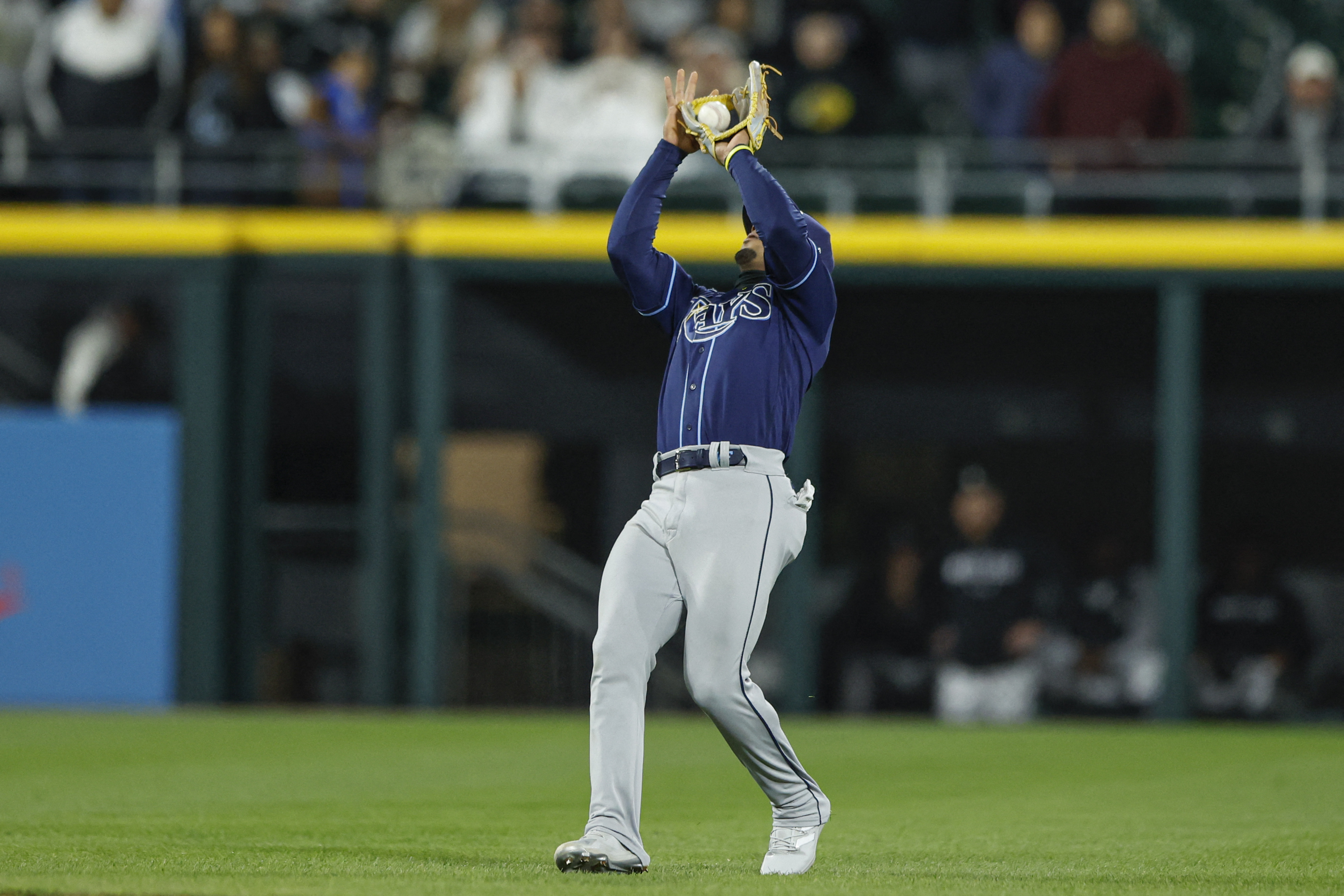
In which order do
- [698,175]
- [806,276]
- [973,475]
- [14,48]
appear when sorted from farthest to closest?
1. [973,475]
2. [14,48]
3. [698,175]
4. [806,276]

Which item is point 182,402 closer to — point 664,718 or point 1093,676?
point 664,718

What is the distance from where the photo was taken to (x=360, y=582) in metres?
14.0

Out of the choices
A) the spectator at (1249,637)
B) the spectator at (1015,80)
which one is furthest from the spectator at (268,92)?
the spectator at (1249,637)

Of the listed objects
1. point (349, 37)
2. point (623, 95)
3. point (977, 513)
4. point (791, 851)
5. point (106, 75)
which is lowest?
point (791, 851)

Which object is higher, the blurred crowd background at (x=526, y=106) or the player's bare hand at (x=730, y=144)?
the blurred crowd background at (x=526, y=106)

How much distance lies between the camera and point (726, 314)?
555 centimetres

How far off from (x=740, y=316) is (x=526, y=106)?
319 inches

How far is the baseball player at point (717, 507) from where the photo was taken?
17.0 ft

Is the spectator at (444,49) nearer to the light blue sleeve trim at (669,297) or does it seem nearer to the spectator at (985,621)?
the spectator at (985,621)

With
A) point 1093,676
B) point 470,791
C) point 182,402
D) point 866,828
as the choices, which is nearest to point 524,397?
point 182,402

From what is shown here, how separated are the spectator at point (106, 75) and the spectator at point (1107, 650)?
7420 millimetres

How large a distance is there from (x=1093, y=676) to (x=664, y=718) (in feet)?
11.5

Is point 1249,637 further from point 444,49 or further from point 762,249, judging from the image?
point 762,249

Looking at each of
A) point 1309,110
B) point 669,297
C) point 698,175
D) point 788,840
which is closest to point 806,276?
point 669,297
